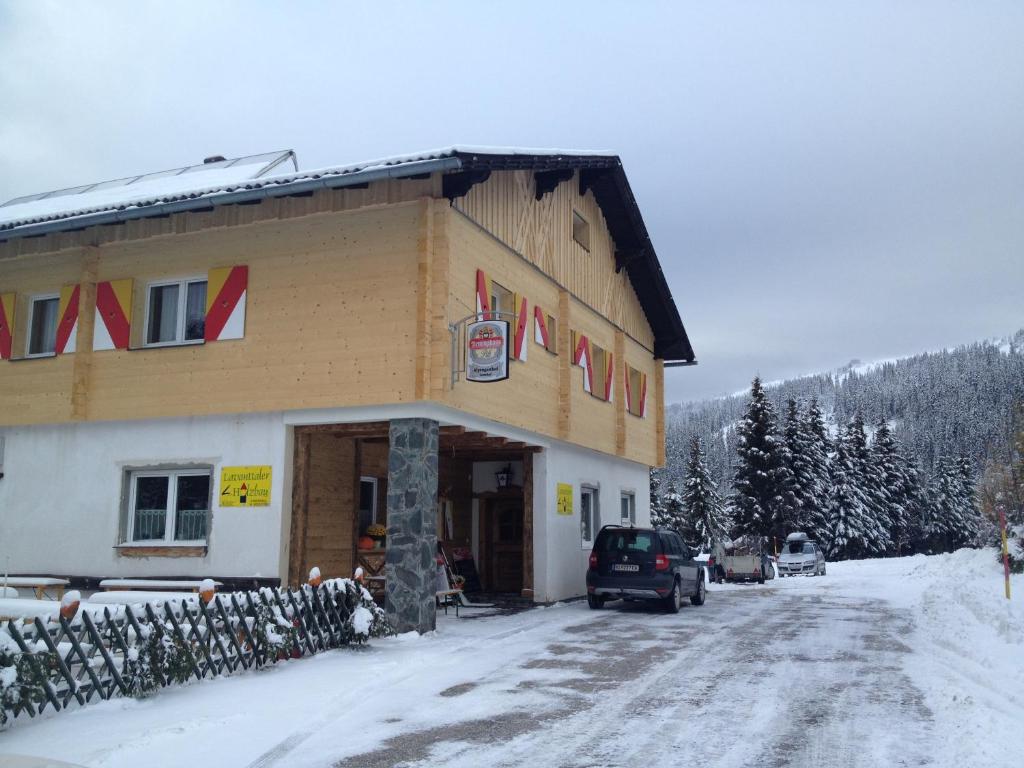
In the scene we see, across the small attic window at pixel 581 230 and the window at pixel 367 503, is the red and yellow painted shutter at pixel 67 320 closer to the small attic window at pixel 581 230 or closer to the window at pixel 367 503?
the window at pixel 367 503

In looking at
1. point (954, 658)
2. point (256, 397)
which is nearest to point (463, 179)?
point (256, 397)

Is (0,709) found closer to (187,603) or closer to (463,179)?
(187,603)

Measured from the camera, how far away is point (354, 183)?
1271cm

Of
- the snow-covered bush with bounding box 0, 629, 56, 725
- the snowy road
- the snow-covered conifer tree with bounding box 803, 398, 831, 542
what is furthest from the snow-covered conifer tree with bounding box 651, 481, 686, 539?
the snow-covered bush with bounding box 0, 629, 56, 725

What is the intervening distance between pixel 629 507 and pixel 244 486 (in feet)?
44.6

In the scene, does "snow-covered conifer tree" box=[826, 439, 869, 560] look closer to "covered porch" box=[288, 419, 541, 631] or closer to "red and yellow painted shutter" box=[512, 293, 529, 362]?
"covered porch" box=[288, 419, 541, 631]

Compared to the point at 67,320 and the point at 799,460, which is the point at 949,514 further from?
the point at 67,320

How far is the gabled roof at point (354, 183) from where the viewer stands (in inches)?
495

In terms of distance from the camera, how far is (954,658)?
1136 centimetres

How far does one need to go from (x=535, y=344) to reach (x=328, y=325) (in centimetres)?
510

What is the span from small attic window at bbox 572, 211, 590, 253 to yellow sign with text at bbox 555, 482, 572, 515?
564 centimetres

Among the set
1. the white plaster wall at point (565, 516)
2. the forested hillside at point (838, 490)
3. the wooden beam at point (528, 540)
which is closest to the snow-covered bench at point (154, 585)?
the wooden beam at point (528, 540)

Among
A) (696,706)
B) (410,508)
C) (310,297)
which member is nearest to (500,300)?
(310,297)

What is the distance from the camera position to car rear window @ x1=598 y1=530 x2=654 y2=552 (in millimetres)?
17250
